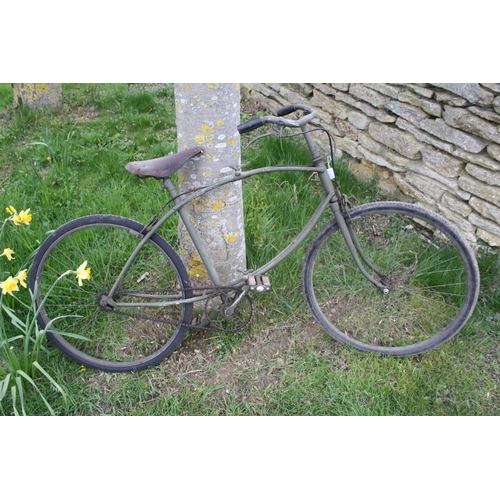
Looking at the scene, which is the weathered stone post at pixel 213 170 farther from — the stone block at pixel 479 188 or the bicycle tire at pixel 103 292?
the stone block at pixel 479 188

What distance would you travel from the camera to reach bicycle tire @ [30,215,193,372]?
2535mm

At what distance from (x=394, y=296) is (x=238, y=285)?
1.07 meters

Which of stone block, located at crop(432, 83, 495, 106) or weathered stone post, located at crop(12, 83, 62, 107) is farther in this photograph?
weathered stone post, located at crop(12, 83, 62, 107)

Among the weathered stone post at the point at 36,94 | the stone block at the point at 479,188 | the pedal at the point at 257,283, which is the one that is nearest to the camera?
the pedal at the point at 257,283

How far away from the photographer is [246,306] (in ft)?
9.52

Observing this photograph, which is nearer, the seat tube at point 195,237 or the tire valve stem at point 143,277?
the seat tube at point 195,237

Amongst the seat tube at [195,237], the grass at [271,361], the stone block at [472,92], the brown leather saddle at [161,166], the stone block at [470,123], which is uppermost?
the stone block at [472,92]

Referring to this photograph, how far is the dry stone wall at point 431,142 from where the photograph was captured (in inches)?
116

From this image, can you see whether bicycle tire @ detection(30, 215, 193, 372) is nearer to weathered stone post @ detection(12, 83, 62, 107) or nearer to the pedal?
the pedal

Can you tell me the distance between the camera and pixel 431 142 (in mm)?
3260

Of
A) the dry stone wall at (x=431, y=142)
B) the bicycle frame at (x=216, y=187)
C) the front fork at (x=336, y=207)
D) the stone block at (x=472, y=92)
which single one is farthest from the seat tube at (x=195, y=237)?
the stone block at (x=472, y=92)

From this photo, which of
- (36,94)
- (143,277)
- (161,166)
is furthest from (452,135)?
(36,94)

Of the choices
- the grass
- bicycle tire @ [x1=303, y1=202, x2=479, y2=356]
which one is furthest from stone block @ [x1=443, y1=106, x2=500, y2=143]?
the grass

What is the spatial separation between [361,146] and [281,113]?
169cm
